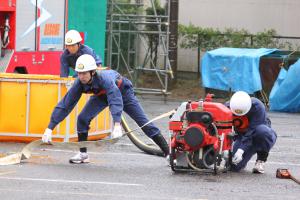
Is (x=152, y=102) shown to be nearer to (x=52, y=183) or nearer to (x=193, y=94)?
(x=193, y=94)

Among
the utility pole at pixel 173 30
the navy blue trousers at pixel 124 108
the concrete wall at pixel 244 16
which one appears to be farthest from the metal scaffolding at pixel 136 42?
the navy blue trousers at pixel 124 108

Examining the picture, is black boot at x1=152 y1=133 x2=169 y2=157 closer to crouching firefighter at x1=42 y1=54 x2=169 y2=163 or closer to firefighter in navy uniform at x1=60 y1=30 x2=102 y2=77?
crouching firefighter at x1=42 y1=54 x2=169 y2=163

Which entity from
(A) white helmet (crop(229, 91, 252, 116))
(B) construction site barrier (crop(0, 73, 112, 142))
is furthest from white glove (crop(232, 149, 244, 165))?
(B) construction site barrier (crop(0, 73, 112, 142))

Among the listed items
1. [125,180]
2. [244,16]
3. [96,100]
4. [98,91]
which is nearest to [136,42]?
[244,16]

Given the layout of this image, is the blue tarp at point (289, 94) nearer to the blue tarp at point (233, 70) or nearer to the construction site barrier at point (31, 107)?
the blue tarp at point (233, 70)

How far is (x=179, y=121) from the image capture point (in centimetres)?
1070

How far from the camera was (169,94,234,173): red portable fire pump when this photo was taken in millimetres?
10469

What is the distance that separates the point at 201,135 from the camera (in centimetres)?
1041

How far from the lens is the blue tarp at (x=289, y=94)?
2153 cm

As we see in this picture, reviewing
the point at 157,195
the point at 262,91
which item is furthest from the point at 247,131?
the point at 262,91

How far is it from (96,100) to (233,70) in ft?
40.3

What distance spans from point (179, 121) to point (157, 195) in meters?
1.55

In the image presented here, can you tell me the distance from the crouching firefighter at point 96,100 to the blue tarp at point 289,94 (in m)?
10.1

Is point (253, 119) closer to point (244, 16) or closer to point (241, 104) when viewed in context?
point (241, 104)
